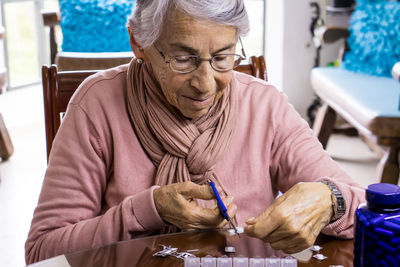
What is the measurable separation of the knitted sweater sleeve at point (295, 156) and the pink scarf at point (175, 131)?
135 mm

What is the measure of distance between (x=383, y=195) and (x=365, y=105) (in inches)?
93.0

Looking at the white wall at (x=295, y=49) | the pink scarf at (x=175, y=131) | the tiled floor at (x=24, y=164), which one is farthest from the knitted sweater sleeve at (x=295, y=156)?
the white wall at (x=295, y=49)

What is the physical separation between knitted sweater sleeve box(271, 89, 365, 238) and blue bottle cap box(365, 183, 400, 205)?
0.49 meters

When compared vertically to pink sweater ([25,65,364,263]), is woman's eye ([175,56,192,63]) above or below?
above

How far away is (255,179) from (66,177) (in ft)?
1.54

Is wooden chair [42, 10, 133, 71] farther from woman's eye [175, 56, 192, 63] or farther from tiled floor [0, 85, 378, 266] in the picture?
woman's eye [175, 56, 192, 63]

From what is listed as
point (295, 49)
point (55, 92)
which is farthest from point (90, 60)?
point (295, 49)

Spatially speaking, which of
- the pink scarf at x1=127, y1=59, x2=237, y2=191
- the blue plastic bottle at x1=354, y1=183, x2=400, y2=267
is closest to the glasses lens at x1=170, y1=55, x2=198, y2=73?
the pink scarf at x1=127, y1=59, x2=237, y2=191

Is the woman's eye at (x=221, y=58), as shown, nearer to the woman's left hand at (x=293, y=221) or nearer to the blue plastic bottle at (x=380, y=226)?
the woman's left hand at (x=293, y=221)

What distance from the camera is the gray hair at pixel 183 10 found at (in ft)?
4.40

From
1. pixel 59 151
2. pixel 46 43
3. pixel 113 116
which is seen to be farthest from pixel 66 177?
pixel 46 43

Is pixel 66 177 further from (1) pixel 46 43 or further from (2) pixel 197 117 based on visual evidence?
(1) pixel 46 43

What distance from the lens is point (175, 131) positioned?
4.90 feet

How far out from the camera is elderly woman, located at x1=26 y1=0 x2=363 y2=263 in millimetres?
1284
